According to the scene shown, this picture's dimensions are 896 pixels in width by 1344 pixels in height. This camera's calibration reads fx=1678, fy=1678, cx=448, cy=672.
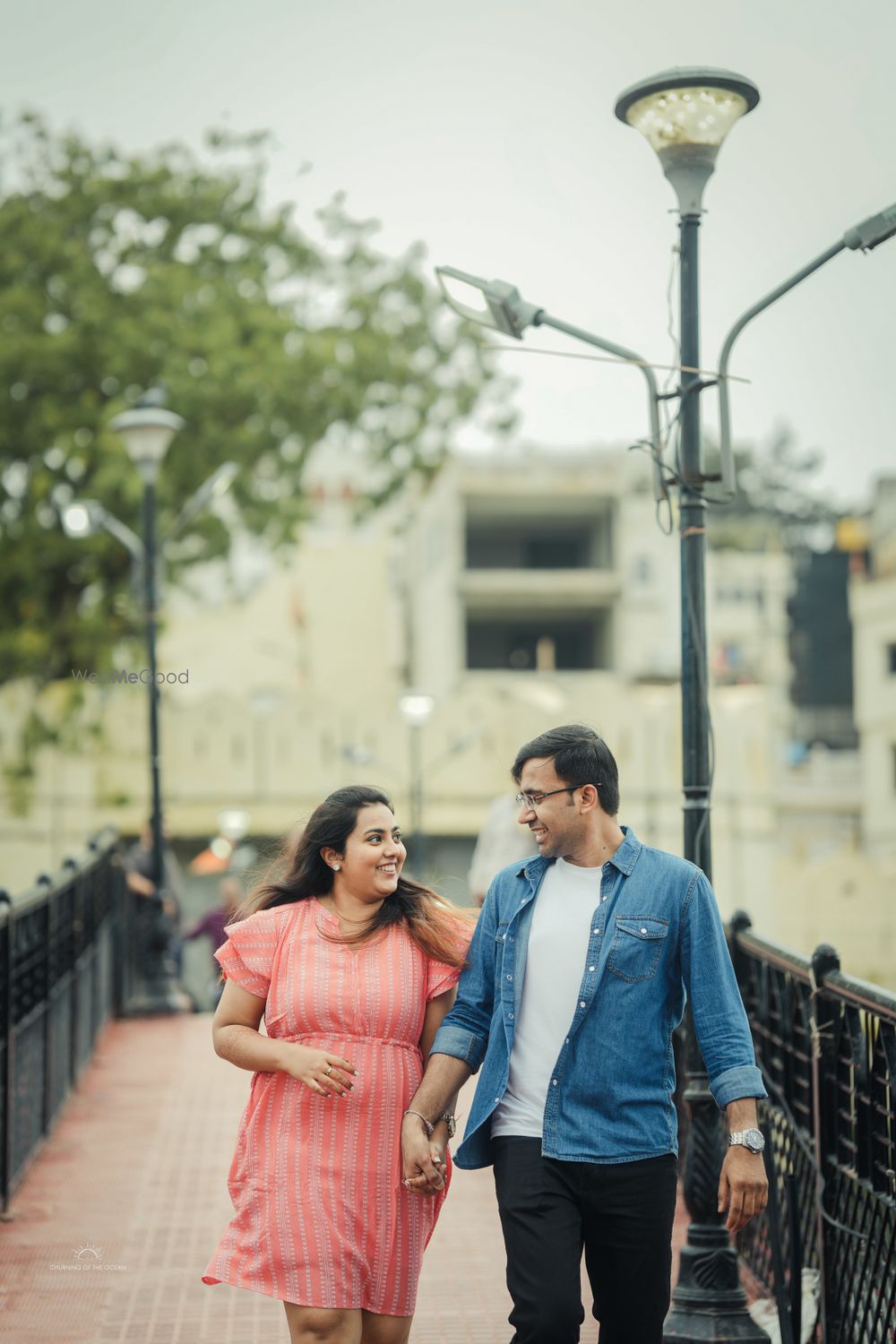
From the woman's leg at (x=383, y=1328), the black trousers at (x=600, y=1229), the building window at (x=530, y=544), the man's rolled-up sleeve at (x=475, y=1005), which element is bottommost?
the woman's leg at (x=383, y=1328)

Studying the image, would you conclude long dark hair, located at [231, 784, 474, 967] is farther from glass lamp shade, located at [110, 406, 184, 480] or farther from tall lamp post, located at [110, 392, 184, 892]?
glass lamp shade, located at [110, 406, 184, 480]

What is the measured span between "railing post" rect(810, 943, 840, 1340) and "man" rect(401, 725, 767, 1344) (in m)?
1.14

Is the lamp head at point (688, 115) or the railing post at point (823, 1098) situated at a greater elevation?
the lamp head at point (688, 115)

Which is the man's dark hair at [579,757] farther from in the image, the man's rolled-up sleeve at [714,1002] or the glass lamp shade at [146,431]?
the glass lamp shade at [146,431]

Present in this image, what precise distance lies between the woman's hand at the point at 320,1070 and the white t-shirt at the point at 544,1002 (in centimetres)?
40

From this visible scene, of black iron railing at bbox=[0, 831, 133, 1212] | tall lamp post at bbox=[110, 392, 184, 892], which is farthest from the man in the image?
tall lamp post at bbox=[110, 392, 184, 892]

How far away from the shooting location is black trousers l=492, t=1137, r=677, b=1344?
12.3 ft

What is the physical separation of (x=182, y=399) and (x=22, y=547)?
3260 mm

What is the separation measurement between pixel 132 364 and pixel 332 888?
2204 cm

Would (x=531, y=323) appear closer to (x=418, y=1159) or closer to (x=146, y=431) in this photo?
(x=418, y=1159)

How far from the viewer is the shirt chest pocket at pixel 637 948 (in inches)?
152

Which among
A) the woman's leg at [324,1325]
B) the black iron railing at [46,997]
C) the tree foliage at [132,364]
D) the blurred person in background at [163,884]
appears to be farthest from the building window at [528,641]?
the woman's leg at [324,1325]

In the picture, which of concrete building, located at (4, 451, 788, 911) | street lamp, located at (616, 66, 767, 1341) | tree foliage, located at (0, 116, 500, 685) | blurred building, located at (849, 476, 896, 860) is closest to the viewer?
street lamp, located at (616, 66, 767, 1341)

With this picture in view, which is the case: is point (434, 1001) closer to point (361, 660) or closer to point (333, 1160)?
point (333, 1160)
